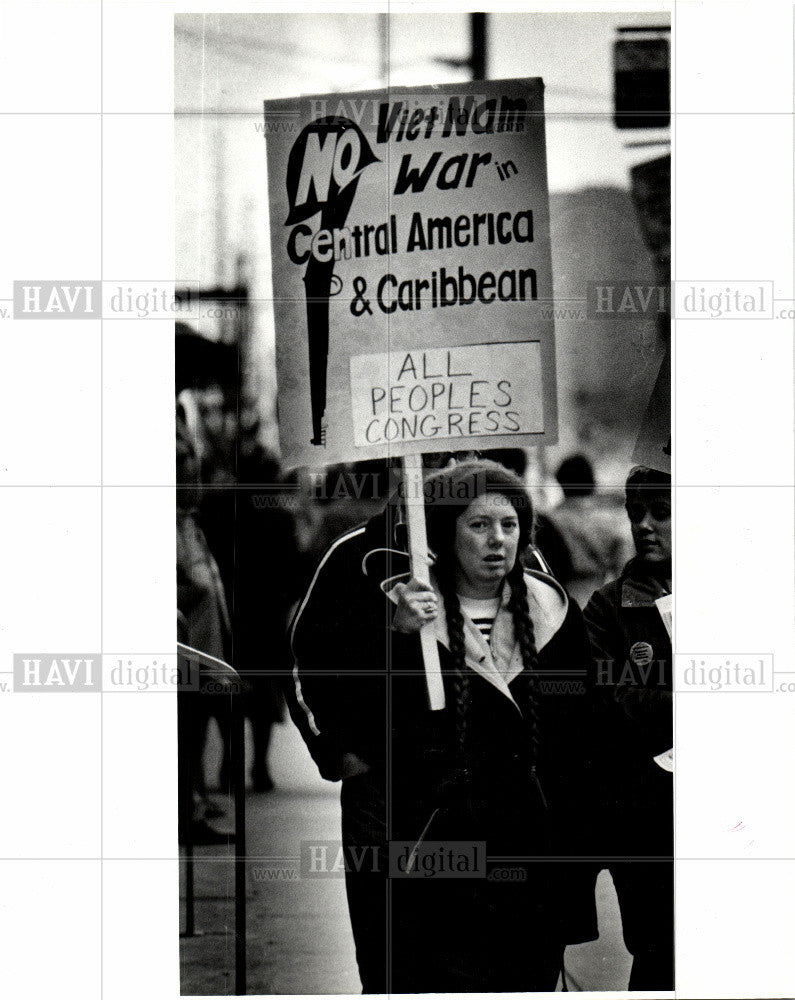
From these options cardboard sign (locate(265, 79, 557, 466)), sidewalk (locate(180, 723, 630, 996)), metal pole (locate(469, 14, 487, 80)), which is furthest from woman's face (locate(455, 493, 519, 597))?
metal pole (locate(469, 14, 487, 80))

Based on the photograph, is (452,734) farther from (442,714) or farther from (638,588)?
(638,588)

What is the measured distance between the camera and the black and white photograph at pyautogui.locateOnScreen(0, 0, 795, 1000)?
4.37 m

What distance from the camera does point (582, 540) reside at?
439 cm

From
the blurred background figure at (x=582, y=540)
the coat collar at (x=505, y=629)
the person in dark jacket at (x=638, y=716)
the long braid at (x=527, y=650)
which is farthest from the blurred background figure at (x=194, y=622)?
the person in dark jacket at (x=638, y=716)

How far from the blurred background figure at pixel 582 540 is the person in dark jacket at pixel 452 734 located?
6 cm

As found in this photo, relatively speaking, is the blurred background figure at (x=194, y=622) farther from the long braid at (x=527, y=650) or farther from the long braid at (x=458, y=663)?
the long braid at (x=527, y=650)

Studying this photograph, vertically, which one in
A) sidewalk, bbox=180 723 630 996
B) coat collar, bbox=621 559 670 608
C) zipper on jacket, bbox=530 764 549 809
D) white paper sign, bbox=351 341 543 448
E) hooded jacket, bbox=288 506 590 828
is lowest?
sidewalk, bbox=180 723 630 996

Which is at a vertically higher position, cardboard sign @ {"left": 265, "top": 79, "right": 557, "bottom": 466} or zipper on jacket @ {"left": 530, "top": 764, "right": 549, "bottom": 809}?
cardboard sign @ {"left": 265, "top": 79, "right": 557, "bottom": 466}

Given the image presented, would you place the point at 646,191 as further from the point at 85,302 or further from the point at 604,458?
the point at 85,302

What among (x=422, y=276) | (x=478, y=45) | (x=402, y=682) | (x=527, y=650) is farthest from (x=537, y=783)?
(x=478, y=45)

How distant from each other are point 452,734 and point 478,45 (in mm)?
2119

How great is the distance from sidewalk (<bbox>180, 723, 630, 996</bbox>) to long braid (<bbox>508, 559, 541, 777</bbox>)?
49 cm

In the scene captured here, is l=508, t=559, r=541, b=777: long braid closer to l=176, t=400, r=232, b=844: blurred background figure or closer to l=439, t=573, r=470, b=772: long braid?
l=439, t=573, r=470, b=772: long braid

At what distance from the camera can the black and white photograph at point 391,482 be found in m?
4.37
